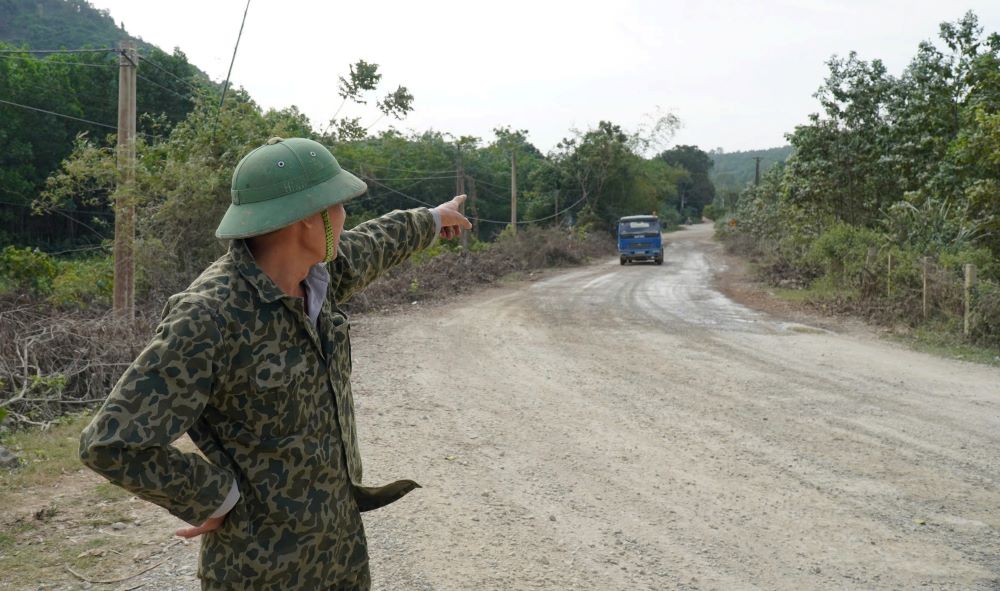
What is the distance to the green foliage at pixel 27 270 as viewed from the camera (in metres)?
13.1

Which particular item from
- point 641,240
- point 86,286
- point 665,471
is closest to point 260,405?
point 665,471

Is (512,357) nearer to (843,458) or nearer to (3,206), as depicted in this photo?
(843,458)

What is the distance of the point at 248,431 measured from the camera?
6.70ft

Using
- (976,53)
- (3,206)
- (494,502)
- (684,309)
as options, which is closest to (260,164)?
(494,502)

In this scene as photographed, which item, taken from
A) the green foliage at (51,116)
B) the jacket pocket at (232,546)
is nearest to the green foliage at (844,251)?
the jacket pocket at (232,546)

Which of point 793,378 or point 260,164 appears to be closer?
point 260,164

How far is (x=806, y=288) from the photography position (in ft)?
67.1

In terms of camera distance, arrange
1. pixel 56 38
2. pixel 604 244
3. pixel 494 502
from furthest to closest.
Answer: pixel 56 38 < pixel 604 244 < pixel 494 502

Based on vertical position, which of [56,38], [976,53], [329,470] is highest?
[56,38]

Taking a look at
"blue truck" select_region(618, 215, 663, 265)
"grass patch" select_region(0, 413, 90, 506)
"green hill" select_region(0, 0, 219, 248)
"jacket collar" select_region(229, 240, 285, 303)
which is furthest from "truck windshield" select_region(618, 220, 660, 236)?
"jacket collar" select_region(229, 240, 285, 303)

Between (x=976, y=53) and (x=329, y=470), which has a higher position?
(x=976, y=53)

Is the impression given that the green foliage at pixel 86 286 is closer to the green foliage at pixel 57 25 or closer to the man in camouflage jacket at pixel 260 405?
the man in camouflage jacket at pixel 260 405

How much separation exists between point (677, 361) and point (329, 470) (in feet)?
29.4

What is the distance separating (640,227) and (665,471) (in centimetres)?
2800
